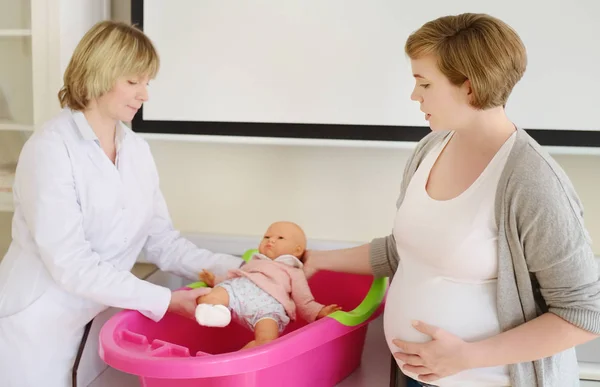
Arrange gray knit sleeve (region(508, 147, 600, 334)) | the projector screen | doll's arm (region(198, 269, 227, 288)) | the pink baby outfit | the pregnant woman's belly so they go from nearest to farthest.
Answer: gray knit sleeve (region(508, 147, 600, 334)) < the pregnant woman's belly < the pink baby outfit < doll's arm (region(198, 269, 227, 288)) < the projector screen

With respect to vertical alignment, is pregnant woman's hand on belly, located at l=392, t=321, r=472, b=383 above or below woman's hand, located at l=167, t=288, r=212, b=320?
above

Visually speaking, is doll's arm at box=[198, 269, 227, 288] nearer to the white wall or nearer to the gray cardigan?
the white wall

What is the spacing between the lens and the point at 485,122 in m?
1.00

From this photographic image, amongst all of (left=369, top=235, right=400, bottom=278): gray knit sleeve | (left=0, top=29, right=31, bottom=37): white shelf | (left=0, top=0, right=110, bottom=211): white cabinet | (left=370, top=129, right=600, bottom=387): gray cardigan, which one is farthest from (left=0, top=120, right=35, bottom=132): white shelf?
(left=370, top=129, right=600, bottom=387): gray cardigan

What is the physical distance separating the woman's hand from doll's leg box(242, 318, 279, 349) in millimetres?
143

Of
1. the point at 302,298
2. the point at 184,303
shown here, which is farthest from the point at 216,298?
the point at 302,298

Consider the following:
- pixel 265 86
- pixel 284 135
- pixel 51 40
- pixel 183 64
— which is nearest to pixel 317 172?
pixel 284 135

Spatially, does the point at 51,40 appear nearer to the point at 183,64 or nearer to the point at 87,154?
the point at 183,64

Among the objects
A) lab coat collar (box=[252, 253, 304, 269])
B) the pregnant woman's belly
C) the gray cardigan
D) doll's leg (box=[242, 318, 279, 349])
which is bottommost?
doll's leg (box=[242, 318, 279, 349])

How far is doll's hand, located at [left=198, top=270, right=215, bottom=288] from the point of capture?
139 centimetres

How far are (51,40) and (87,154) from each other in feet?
1.63

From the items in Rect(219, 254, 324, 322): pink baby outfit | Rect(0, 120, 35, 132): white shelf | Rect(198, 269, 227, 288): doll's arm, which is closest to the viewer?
Rect(219, 254, 324, 322): pink baby outfit

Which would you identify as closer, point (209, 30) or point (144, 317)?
point (144, 317)

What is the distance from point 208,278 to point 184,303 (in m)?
0.15
